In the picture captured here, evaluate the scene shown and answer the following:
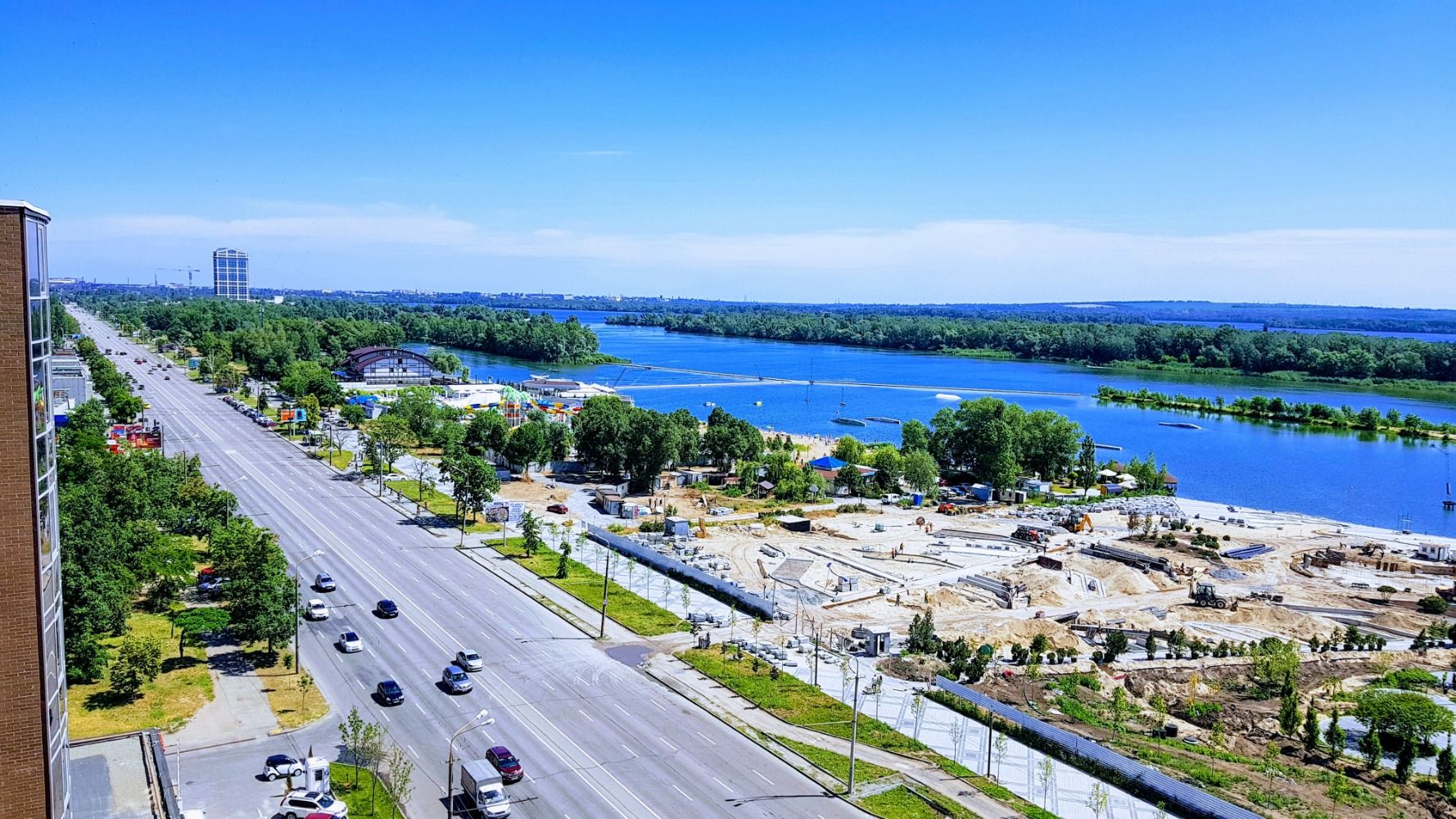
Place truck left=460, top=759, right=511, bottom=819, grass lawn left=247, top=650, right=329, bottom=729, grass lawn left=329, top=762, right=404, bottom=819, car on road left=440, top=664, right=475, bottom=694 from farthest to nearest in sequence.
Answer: car on road left=440, top=664, right=475, bottom=694 < grass lawn left=247, top=650, right=329, bottom=729 < grass lawn left=329, top=762, right=404, bottom=819 < truck left=460, top=759, right=511, bottom=819

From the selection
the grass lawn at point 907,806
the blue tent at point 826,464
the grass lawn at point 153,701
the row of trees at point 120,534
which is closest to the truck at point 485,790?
the grass lawn at point 907,806

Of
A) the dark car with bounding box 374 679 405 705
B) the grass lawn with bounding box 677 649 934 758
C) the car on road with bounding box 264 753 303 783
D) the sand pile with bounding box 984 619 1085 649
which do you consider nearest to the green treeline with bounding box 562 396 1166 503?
the sand pile with bounding box 984 619 1085 649

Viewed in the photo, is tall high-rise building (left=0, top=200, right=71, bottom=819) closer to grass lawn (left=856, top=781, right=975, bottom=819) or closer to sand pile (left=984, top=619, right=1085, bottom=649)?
grass lawn (left=856, top=781, right=975, bottom=819)

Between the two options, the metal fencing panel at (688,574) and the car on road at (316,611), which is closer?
the car on road at (316,611)

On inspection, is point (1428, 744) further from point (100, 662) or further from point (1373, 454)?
point (1373, 454)

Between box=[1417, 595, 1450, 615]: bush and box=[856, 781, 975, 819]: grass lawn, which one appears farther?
box=[1417, 595, 1450, 615]: bush

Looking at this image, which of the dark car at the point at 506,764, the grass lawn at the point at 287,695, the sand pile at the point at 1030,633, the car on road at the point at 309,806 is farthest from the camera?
the sand pile at the point at 1030,633

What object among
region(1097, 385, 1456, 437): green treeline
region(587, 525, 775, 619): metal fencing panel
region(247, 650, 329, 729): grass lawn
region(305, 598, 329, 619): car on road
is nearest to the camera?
region(247, 650, 329, 729): grass lawn

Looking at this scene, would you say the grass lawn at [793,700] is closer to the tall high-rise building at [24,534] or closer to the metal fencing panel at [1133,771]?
the metal fencing panel at [1133,771]
